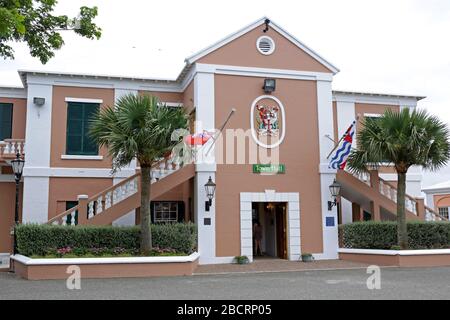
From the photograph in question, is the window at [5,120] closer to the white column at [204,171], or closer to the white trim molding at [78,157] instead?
the white trim molding at [78,157]

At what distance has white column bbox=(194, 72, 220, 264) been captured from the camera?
51.5 ft

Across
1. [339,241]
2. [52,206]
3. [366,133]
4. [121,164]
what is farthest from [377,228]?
[52,206]

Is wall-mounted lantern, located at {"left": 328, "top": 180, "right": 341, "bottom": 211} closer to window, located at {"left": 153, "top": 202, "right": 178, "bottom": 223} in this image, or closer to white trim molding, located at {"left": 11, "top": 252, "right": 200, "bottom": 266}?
window, located at {"left": 153, "top": 202, "right": 178, "bottom": 223}

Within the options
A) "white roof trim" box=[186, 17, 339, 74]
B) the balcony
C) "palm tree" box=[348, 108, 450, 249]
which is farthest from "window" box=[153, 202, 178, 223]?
"palm tree" box=[348, 108, 450, 249]

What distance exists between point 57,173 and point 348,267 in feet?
34.6

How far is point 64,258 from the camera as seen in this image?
12.7 meters

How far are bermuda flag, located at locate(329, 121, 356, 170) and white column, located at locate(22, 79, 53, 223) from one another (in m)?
10.1

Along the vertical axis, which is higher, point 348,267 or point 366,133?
point 366,133

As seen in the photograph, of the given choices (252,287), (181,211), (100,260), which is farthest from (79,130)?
(252,287)

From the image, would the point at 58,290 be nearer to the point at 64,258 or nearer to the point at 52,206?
the point at 64,258

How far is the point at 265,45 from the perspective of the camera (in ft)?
56.9

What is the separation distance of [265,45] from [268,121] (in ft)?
9.08
